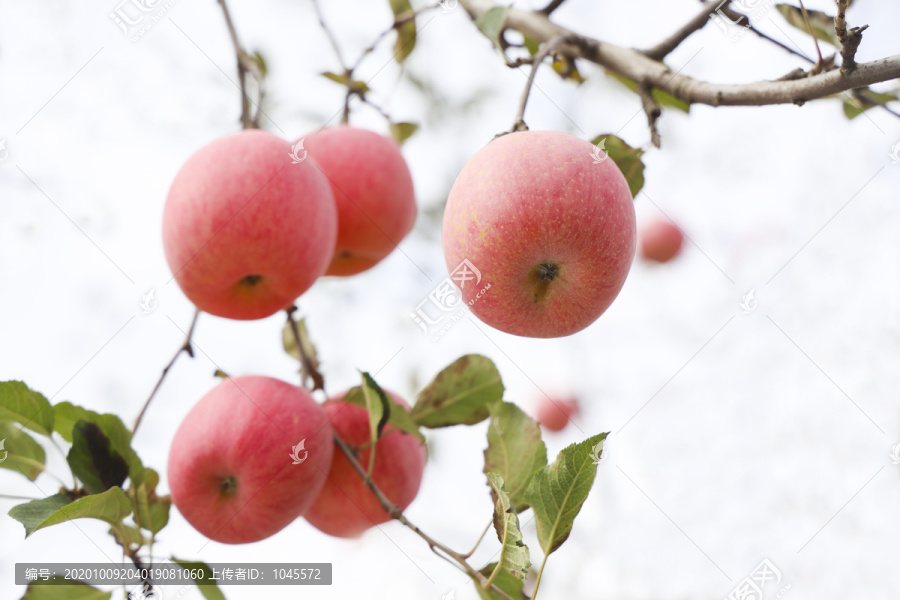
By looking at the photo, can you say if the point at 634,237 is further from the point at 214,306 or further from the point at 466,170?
the point at 214,306

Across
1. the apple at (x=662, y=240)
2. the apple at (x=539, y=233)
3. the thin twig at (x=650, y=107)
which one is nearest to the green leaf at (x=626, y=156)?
the thin twig at (x=650, y=107)

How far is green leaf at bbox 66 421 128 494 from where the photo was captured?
857 millimetres

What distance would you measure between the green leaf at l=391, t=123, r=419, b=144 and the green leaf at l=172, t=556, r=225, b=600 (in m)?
1.04

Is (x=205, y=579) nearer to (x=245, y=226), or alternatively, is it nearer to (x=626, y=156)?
(x=245, y=226)

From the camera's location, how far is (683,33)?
906 mm

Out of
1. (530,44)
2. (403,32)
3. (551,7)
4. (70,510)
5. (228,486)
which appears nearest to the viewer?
(70,510)

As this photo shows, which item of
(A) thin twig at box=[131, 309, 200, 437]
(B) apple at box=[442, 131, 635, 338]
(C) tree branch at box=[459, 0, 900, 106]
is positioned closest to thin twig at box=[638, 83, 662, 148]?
(C) tree branch at box=[459, 0, 900, 106]

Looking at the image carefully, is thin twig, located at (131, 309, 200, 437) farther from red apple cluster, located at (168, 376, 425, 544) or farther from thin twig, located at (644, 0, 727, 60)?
thin twig, located at (644, 0, 727, 60)

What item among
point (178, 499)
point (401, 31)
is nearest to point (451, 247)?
point (178, 499)

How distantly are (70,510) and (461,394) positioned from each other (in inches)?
23.4

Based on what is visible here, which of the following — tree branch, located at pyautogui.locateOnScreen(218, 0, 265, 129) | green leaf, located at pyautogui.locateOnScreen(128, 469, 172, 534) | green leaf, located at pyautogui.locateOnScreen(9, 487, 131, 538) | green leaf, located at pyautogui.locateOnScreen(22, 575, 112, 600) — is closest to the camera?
green leaf, located at pyautogui.locateOnScreen(9, 487, 131, 538)

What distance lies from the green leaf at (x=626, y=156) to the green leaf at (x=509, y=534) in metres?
0.53

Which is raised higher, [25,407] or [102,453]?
[25,407]

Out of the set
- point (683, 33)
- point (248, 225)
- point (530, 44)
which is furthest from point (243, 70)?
point (683, 33)
